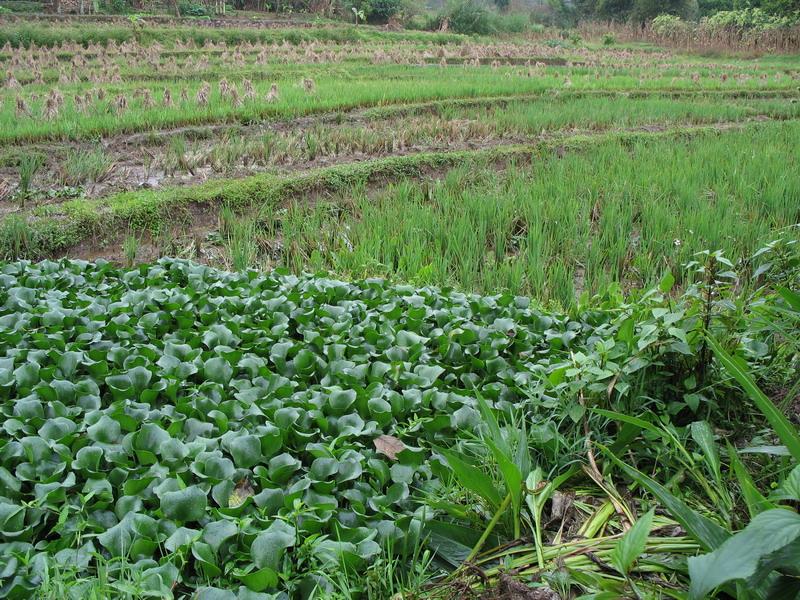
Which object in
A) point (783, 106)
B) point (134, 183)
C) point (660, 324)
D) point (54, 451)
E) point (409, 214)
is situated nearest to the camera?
point (54, 451)

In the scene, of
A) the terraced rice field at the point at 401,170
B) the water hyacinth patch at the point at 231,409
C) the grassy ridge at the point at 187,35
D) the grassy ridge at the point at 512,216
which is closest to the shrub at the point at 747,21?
the grassy ridge at the point at 187,35

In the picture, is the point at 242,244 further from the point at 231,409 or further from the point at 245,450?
the point at 245,450

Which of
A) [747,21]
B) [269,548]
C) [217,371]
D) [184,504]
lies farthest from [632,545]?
[747,21]

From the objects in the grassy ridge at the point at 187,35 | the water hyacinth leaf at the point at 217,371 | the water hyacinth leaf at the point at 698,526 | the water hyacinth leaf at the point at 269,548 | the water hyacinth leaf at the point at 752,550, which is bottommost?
the water hyacinth leaf at the point at 269,548

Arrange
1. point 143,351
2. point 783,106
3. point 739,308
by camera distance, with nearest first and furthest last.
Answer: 1. point 739,308
2. point 143,351
3. point 783,106

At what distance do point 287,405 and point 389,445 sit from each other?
36cm

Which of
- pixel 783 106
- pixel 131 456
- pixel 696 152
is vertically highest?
pixel 783 106

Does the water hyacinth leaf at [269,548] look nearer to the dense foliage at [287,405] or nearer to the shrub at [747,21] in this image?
the dense foliage at [287,405]

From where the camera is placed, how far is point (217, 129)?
6.68 meters

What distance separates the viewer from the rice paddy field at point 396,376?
1.42 metres

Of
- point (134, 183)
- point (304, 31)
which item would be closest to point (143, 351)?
point (134, 183)

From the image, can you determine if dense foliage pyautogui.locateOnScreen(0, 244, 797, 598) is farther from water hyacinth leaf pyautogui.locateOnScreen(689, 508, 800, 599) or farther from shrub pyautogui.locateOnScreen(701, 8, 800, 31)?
shrub pyautogui.locateOnScreen(701, 8, 800, 31)

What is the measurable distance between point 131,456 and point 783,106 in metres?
10.3

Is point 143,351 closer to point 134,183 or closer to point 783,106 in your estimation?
point 134,183
